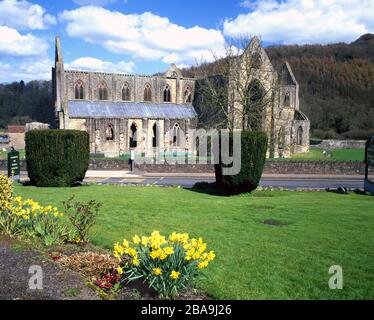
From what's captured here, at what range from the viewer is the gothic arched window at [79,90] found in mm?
48963

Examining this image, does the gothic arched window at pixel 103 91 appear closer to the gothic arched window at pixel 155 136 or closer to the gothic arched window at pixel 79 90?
the gothic arched window at pixel 79 90

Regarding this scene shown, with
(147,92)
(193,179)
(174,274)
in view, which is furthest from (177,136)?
(174,274)

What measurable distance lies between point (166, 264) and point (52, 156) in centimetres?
1563

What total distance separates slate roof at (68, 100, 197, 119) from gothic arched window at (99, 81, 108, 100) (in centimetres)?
78

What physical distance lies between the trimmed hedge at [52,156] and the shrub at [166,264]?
1494 cm

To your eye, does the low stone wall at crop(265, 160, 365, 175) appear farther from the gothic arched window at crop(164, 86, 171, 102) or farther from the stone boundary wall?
the gothic arched window at crop(164, 86, 171, 102)

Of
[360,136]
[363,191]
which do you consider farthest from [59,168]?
[360,136]

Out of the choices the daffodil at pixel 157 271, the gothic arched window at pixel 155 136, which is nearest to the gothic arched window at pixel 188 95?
the gothic arched window at pixel 155 136

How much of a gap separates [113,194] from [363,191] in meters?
14.2

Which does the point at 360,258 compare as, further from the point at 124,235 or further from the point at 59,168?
the point at 59,168

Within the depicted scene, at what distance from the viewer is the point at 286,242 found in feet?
31.8

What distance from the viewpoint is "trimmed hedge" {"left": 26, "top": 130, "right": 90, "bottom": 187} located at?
20453mm

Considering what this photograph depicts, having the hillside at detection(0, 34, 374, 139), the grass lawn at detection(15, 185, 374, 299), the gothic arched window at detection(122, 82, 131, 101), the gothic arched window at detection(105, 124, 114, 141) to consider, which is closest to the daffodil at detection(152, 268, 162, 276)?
the grass lawn at detection(15, 185, 374, 299)

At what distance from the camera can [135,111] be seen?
5019 cm
